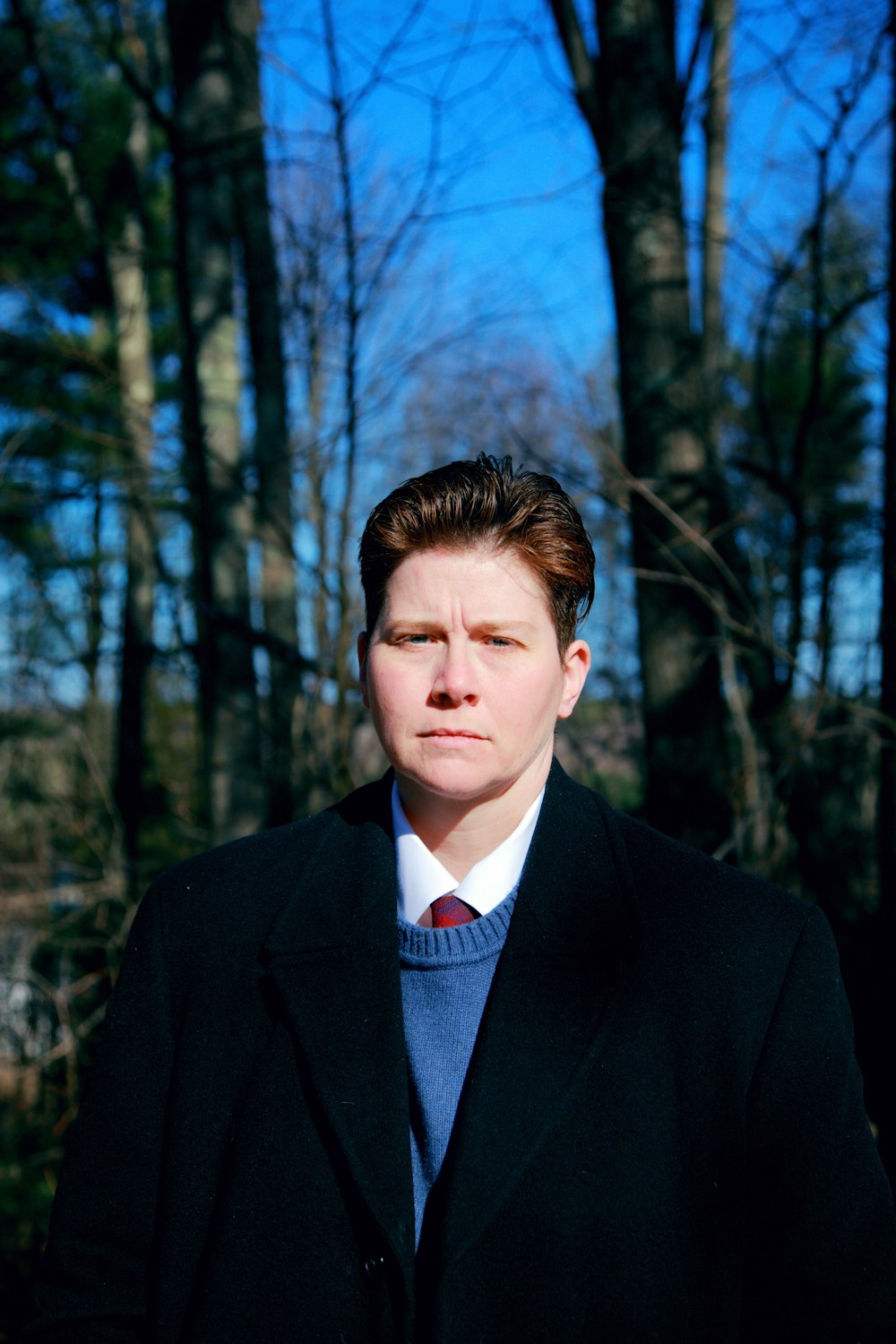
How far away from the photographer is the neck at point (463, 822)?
1698mm

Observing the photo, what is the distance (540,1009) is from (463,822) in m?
0.31

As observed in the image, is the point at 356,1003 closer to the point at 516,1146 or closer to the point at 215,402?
the point at 516,1146

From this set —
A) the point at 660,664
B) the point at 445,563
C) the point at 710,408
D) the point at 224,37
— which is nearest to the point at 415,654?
the point at 445,563

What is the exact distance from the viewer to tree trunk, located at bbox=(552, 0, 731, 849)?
3721mm

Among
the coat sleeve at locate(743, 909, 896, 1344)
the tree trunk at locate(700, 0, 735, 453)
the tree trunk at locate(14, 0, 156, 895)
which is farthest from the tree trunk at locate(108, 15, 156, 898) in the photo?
the coat sleeve at locate(743, 909, 896, 1344)

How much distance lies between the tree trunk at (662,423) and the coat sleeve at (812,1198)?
2082 mm

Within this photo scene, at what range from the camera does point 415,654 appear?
1.64 m

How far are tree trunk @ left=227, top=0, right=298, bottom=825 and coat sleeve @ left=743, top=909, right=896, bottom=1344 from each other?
3.10 metres

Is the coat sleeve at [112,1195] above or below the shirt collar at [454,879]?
below

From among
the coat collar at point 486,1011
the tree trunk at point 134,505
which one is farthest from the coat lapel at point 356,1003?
the tree trunk at point 134,505

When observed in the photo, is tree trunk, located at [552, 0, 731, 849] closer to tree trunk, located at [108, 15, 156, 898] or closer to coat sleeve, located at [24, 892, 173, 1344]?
tree trunk, located at [108, 15, 156, 898]

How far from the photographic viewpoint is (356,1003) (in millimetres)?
1645

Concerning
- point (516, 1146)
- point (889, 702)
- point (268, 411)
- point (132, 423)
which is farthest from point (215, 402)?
point (516, 1146)

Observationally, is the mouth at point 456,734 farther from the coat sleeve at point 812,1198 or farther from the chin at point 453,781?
the coat sleeve at point 812,1198
